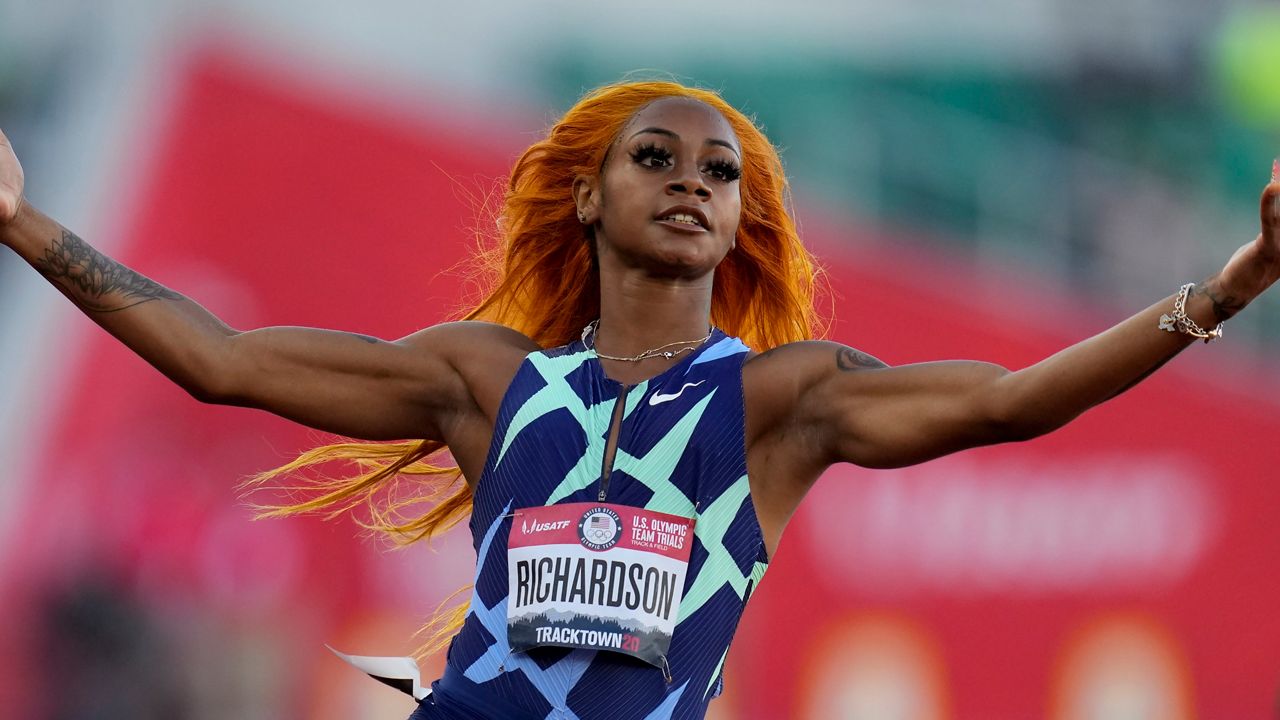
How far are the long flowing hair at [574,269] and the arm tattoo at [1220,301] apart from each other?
47.9 inches

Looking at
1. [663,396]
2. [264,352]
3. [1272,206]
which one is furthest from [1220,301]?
[264,352]

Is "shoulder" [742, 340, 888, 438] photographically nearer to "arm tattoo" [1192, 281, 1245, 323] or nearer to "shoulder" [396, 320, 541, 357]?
"shoulder" [396, 320, 541, 357]

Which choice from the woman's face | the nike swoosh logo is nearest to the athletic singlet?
the nike swoosh logo

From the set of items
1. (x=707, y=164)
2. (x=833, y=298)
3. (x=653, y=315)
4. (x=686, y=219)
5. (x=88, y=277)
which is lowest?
(x=88, y=277)

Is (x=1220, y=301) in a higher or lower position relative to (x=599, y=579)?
higher

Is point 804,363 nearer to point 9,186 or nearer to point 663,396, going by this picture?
point 663,396

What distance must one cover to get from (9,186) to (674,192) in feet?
4.09

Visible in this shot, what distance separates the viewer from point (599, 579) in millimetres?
2873

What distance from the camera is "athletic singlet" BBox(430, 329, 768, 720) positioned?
9.46 ft

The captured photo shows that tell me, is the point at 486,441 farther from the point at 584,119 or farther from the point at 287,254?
the point at 287,254

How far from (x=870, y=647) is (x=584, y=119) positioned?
431 cm

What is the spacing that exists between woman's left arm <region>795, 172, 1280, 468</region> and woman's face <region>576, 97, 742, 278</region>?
323 mm

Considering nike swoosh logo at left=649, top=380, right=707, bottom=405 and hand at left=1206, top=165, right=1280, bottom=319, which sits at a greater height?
hand at left=1206, top=165, right=1280, bottom=319

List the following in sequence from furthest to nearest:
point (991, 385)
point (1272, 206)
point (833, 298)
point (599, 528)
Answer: point (833, 298) → point (599, 528) → point (991, 385) → point (1272, 206)
